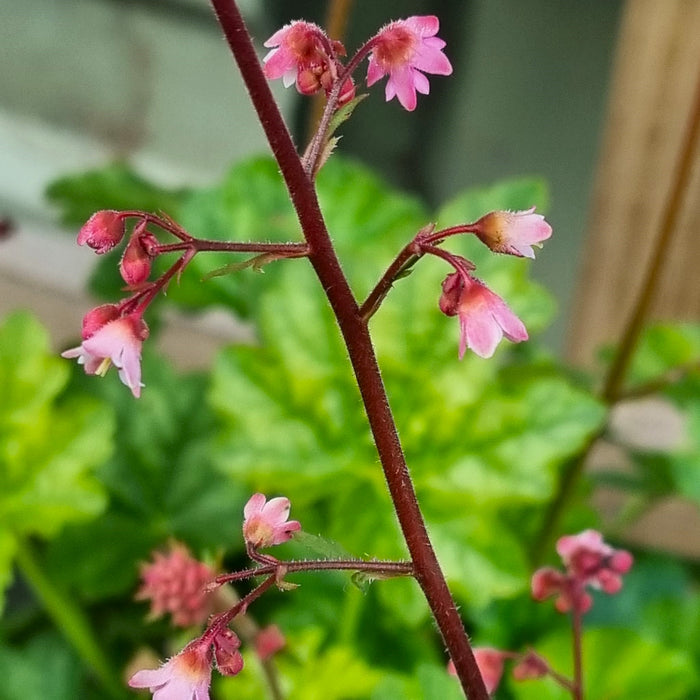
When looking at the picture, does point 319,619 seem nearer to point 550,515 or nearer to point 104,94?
point 550,515

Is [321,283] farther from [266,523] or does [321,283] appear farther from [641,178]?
[641,178]

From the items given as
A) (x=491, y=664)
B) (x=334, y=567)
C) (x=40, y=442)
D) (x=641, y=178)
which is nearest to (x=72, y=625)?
(x=40, y=442)

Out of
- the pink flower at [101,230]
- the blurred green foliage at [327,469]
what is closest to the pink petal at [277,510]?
the pink flower at [101,230]

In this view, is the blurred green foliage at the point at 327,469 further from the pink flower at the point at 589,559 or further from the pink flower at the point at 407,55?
the pink flower at the point at 407,55

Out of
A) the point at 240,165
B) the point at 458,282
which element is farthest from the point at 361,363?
the point at 240,165

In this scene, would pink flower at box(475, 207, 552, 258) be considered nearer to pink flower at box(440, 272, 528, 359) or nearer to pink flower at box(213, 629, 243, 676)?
pink flower at box(440, 272, 528, 359)

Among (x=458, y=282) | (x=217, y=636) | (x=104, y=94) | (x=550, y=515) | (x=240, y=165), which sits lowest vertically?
(x=217, y=636)
